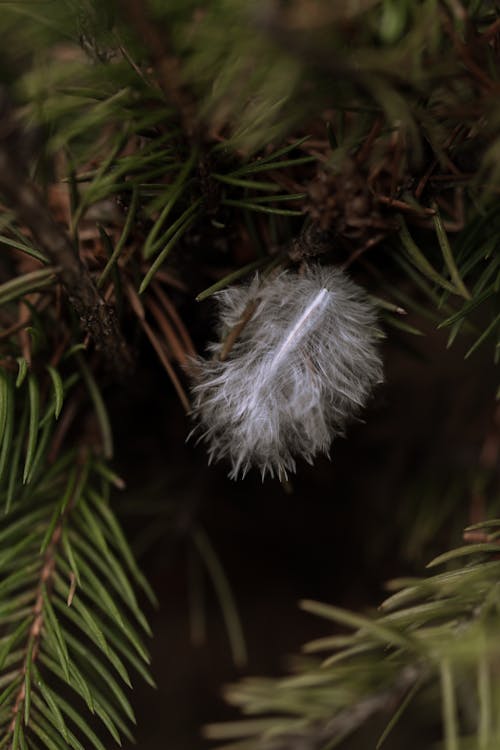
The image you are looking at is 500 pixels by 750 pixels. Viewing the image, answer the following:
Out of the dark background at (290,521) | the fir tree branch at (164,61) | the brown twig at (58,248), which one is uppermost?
the fir tree branch at (164,61)

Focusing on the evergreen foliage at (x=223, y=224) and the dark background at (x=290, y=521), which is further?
the dark background at (x=290, y=521)

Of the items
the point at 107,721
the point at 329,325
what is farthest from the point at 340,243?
the point at 107,721

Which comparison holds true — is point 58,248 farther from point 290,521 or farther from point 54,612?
point 290,521

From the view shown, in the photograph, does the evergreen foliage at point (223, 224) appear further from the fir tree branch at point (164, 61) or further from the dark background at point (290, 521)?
the dark background at point (290, 521)

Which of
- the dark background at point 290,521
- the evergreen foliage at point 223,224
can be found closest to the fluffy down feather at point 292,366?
the evergreen foliage at point 223,224

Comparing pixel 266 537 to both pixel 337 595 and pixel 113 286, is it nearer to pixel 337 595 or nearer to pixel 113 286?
pixel 337 595

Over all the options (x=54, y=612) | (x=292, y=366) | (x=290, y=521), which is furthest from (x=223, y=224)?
(x=290, y=521)
